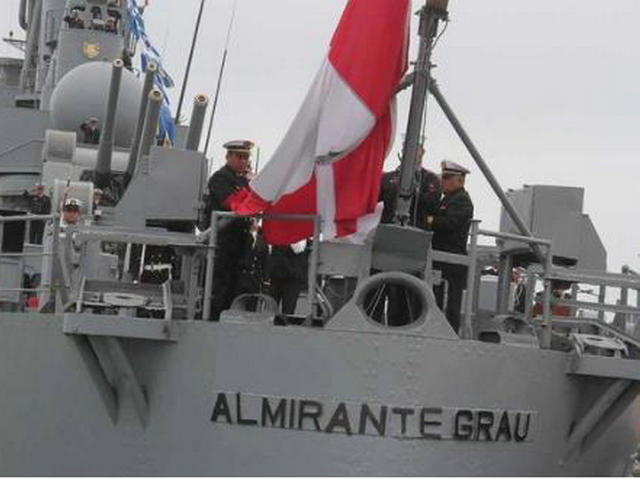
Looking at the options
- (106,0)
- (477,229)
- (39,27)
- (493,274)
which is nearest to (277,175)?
(477,229)

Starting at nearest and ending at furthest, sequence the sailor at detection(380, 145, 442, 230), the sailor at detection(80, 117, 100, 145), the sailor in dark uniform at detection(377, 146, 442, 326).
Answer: the sailor in dark uniform at detection(377, 146, 442, 326)
the sailor at detection(380, 145, 442, 230)
the sailor at detection(80, 117, 100, 145)

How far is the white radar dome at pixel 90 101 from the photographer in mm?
18938

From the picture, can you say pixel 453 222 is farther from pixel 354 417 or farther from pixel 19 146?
pixel 19 146

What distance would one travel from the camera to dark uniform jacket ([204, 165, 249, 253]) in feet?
34.6

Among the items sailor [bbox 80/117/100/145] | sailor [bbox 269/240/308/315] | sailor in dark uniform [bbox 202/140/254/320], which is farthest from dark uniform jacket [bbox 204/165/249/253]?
sailor [bbox 80/117/100/145]

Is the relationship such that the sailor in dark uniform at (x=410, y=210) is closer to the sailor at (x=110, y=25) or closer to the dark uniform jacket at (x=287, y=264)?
the dark uniform jacket at (x=287, y=264)

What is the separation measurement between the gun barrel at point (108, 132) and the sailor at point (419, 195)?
16.4 ft

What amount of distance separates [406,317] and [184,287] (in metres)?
1.96

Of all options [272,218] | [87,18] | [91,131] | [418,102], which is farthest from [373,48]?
[87,18]

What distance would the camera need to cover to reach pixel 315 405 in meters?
9.27

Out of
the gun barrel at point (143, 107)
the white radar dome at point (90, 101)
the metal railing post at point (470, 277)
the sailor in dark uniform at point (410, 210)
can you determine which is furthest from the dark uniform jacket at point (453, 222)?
the white radar dome at point (90, 101)

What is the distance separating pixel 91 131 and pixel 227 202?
340 inches

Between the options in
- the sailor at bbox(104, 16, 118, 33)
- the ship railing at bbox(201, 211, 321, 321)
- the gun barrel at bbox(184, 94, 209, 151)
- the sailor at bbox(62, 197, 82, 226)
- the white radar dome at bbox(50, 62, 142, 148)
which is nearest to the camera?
the ship railing at bbox(201, 211, 321, 321)

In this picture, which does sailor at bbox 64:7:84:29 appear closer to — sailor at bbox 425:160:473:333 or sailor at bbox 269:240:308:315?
sailor at bbox 269:240:308:315
